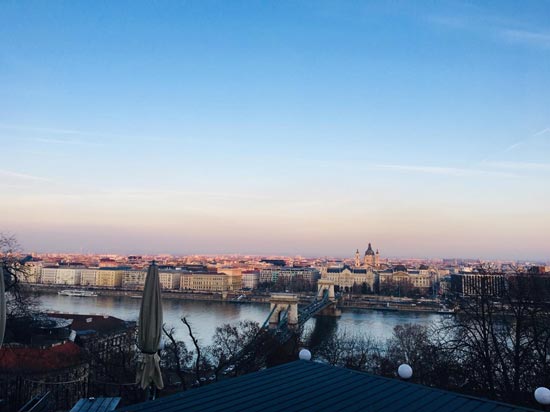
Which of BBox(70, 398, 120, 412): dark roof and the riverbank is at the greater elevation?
BBox(70, 398, 120, 412): dark roof

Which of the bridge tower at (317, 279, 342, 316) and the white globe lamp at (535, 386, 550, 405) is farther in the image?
the bridge tower at (317, 279, 342, 316)

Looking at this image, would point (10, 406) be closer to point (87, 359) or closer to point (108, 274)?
point (87, 359)

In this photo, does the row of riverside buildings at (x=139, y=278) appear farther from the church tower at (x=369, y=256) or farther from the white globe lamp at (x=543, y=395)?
the white globe lamp at (x=543, y=395)

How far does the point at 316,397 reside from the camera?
→ 12.2 feet

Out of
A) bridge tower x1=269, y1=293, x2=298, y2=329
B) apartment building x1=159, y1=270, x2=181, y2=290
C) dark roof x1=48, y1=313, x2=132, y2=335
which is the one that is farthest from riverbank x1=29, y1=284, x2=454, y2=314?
dark roof x1=48, y1=313, x2=132, y2=335

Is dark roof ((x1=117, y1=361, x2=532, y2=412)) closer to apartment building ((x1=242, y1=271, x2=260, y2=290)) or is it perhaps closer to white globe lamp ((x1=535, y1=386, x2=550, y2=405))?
white globe lamp ((x1=535, y1=386, x2=550, y2=405))

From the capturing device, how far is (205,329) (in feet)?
90.7

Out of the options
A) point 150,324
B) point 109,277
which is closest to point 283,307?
point 150,324

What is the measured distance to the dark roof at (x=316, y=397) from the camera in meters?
3.47

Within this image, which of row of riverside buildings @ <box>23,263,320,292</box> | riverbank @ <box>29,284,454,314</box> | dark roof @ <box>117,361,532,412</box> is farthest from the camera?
row of riverside buildings @ <box>23,263,320,292</box>

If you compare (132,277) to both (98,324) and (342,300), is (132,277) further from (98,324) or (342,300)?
(98,324)

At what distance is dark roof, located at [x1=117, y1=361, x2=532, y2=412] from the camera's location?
3475mm

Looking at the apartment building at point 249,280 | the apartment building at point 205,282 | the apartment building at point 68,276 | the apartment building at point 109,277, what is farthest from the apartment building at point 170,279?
the apartment building at point 68,276

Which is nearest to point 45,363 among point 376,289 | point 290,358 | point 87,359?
point 87,359
